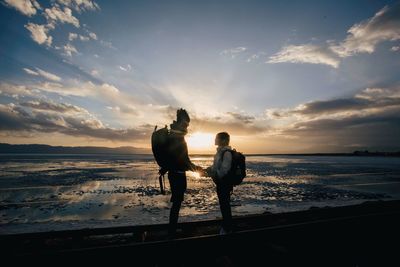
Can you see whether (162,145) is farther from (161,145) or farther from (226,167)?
(226,167)

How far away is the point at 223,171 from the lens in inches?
193

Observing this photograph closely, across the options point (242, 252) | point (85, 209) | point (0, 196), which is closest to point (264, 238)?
point (242, 252)

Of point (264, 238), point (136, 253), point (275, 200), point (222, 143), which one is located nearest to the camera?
point (136, 253)

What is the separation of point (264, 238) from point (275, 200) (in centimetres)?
1031

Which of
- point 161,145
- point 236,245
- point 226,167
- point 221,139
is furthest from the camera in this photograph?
point 221,139

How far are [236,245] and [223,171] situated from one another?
4.40 feet

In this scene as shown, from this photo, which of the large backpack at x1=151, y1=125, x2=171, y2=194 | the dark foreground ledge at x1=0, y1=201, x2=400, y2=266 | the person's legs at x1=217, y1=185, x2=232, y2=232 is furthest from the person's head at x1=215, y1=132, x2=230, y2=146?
the dark foreground ledge at x1=0, y1=201, x2=400, y2=266

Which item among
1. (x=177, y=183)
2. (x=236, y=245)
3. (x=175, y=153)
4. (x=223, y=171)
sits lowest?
(x=236, y=245)

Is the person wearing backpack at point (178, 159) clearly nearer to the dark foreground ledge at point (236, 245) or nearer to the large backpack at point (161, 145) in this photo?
the large backpack at point (161, 145)

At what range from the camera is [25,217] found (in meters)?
9.99

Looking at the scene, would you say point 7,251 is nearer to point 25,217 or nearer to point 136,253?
point 136,253

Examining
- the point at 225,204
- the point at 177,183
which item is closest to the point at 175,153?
the point at 177,183

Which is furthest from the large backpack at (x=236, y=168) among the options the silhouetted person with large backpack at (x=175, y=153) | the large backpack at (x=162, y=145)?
the large backpack at (x=162, y=145)

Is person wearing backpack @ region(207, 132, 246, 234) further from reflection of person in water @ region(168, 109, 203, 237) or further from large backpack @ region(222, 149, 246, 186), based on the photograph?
reflection of person in water @ region(168, 109, 203, 237)
